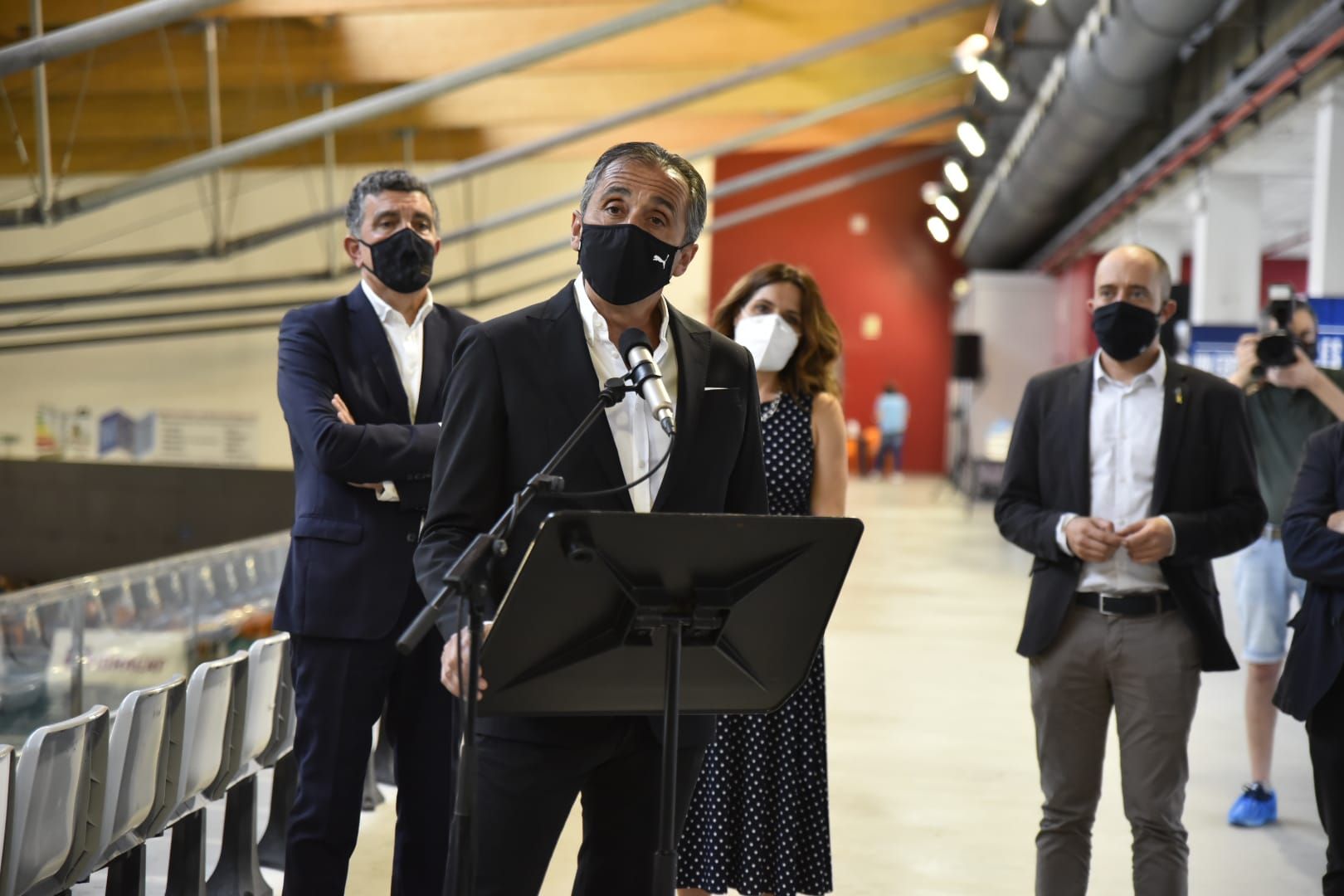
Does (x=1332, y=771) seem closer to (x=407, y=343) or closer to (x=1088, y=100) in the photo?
(x=407, y=343)

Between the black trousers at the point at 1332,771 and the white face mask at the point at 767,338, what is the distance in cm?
149

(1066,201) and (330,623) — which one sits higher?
(1066,201)

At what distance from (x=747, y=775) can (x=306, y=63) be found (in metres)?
9.79

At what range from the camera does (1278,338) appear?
4.61 m

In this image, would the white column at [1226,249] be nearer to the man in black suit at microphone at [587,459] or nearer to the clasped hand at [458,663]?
the man in black suit at microphone at [587,459]

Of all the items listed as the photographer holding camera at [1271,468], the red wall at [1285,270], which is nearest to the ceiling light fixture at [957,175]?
the red wall at [1285,270]

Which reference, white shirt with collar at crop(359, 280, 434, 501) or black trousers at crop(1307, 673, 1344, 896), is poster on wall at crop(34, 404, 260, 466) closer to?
white shirt with collar at crop(359, 280, 434, 501)

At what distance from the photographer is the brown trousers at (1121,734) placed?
310cm

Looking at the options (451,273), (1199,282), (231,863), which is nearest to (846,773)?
(231,863)

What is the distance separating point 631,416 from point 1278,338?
10.9 ft

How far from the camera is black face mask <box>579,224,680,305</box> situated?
201 centimetres

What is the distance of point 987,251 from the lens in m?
19.9

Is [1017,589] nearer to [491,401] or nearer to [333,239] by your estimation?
[491,401]

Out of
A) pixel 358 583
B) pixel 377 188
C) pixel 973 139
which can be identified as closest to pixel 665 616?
pixel 358 583
